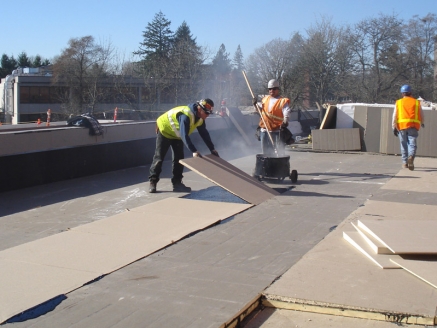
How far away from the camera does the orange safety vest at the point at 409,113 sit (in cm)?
1086

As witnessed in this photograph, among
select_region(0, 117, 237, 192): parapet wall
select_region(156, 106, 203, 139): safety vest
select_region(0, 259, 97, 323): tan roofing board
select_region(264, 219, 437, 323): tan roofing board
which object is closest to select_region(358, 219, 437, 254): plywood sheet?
select_region(264, 219, 437, 323): tan roofing board

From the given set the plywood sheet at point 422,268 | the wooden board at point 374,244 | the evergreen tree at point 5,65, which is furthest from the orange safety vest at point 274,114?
the evergreen tree at point 5,65

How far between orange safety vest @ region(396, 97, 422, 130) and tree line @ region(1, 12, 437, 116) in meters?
14.5

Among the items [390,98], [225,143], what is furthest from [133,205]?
[390,98]

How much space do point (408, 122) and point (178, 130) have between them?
502 cm

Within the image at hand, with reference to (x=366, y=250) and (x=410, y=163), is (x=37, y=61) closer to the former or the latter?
(x=410, y=163)

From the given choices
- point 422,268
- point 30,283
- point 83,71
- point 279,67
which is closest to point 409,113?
point 422,268

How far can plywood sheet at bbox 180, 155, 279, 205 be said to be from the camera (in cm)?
771

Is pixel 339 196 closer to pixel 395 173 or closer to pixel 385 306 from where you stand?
pixel 395 173

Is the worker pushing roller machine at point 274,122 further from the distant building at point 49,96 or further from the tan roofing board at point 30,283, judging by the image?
the distant building at point 49,96

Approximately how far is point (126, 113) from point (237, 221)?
118 ft

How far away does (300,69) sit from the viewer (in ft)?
85.6

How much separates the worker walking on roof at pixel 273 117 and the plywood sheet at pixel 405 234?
14.7 feet

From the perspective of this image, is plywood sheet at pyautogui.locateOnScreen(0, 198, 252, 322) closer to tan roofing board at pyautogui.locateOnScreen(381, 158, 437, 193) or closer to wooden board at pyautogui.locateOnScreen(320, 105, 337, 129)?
tan roofing board at pyautogui.locateOnScreen(381, 158, 437, 193)
